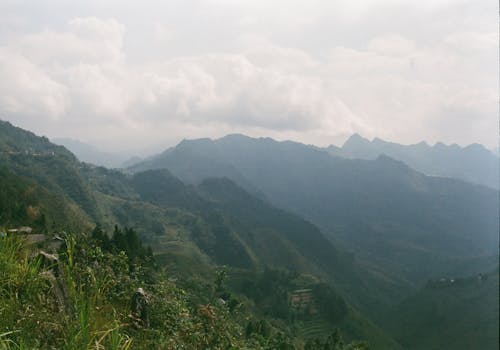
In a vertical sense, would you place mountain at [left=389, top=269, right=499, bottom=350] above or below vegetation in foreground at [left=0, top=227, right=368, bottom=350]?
below

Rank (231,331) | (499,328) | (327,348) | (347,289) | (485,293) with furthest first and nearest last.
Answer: (347,289), (485,293), (499,328), (327,348), (231,331)

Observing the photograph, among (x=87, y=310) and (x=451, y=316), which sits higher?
(x=87, y=310)

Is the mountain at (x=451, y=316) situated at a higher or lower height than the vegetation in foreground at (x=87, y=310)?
lower

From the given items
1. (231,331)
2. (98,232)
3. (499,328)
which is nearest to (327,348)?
(98,232)

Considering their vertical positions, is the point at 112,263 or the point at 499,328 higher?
the point at 112,263

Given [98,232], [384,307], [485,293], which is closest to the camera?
[98,232]

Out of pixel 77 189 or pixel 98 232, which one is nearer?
pixel 98 232

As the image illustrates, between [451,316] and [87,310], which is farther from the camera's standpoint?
[451,316]

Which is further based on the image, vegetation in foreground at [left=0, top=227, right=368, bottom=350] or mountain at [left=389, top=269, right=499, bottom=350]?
mountain at [left=389, top=269, right=499, bottom=350]

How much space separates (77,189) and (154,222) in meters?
35.0

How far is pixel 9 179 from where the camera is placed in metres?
91.9

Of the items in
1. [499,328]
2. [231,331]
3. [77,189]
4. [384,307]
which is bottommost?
[384,307]

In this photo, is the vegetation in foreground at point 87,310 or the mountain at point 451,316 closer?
the vegetation in foreground at point 87,310

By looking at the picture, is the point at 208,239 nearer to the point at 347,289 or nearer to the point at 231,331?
the point at 347,289
